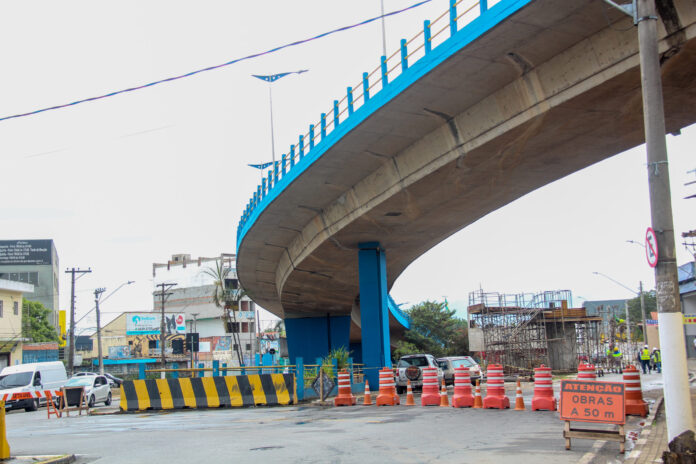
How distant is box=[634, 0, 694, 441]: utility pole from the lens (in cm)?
837

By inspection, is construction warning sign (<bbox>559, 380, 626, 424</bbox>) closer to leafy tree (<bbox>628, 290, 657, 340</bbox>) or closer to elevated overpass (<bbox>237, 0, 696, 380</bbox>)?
elevated overpass (<bbox>237, 0, 696, 380</bbox>)

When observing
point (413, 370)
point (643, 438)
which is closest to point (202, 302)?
point (413, 370)

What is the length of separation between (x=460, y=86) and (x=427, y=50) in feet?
4.15

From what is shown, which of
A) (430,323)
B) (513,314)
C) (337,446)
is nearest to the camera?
(337,446)

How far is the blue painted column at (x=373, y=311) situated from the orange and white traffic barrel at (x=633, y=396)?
49.4 feet

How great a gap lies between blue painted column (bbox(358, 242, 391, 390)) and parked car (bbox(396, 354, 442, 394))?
4.49 feet

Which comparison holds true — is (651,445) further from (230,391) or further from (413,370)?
(413,370)

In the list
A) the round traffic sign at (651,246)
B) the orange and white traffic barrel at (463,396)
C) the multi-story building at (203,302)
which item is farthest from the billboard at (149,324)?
the round traffic sign at (651,246)

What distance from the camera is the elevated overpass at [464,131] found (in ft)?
49.3

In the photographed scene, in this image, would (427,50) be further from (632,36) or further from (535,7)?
(632,36)

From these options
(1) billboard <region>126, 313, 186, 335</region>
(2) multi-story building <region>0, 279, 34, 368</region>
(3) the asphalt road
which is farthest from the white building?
(3) the asphalt road

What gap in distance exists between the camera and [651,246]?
352 inches

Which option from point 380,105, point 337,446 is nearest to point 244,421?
point 337,446

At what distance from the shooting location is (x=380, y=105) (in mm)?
18719
